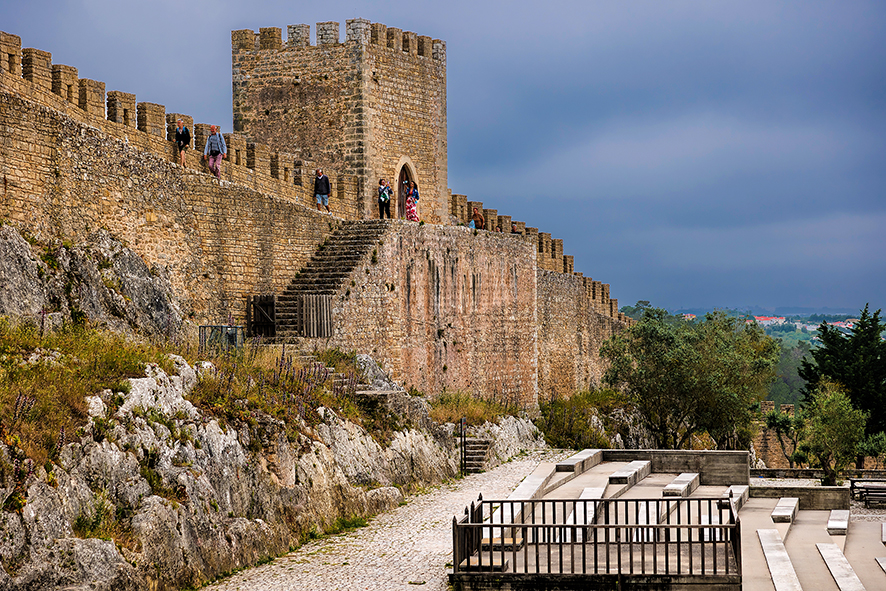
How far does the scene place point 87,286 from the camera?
727 inches

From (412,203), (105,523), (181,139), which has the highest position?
(181,139)

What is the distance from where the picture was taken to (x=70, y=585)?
11016mm

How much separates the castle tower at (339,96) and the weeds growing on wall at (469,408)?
4.87m

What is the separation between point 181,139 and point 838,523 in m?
13.5

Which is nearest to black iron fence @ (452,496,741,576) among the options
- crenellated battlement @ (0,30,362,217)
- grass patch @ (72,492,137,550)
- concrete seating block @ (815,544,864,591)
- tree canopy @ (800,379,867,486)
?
concrete seating block @ (815,544,864,591)

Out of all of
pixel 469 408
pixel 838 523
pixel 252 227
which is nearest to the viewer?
pixel 838 523

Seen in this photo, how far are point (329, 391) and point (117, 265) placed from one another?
4308 millimetres

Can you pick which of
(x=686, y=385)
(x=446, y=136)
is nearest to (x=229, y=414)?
(x=446, y=136)

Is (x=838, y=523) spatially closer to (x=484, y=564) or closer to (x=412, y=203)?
(x=484, y=564)

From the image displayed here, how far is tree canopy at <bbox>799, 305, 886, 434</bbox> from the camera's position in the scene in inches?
1431

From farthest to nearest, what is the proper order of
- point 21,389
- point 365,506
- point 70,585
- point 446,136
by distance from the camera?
1. point 446,136
2. point 365,506
3. point 21,389
4. point 70,585

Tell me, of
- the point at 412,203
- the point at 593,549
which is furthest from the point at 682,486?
the point at 412,203

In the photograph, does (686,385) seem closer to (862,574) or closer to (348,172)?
(348,172)

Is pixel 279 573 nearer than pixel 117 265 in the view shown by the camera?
Yes
